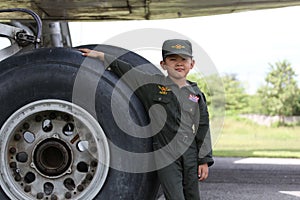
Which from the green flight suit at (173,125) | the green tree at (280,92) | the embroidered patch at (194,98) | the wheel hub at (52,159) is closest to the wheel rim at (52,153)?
the wheel hub at (52,159)

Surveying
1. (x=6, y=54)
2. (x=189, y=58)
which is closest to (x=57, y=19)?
(x=6, y=54)

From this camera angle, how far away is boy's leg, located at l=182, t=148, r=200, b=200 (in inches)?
111

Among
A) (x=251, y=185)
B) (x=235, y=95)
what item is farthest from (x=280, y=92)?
(x=251, y=185)

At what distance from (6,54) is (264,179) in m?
3.29

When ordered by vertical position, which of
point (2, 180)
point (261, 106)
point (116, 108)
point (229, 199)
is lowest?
point (261, 106)

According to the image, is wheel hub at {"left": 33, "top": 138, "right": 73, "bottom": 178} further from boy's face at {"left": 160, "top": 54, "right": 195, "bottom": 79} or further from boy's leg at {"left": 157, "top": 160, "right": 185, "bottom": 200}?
boy's face at {"left": 160, "top": 54, "right": 195, "bottom": 79}

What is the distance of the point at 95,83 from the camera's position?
8.63ft

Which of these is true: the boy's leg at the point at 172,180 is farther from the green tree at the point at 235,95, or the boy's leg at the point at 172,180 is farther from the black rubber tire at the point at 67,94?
the green tree at the point at 235,95

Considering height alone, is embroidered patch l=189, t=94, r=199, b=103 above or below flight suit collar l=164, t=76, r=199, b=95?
below

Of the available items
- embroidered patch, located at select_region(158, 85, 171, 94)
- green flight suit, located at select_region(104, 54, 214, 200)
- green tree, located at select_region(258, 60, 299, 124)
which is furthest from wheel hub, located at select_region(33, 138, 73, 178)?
green tree, located at select_region(258, 60, 299, 124)

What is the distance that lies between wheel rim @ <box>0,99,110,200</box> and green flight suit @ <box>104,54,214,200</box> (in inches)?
10.8

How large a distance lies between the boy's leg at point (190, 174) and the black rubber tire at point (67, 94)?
0.22 metres

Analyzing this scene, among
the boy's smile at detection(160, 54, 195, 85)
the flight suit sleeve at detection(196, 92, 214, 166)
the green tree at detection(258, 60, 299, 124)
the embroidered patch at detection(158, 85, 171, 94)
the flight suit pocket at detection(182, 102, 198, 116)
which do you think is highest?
the boy's smile at detection(160, 54, 195, 85)

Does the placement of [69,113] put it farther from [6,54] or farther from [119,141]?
[6,54]
